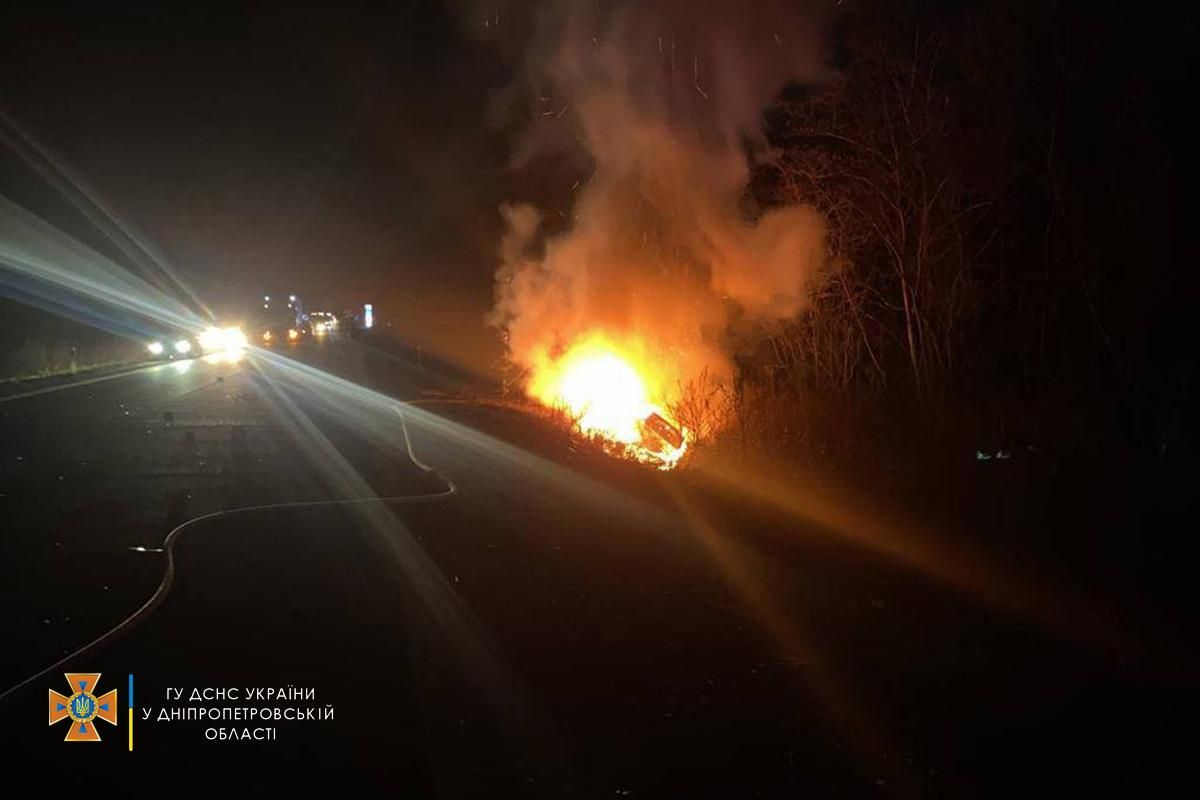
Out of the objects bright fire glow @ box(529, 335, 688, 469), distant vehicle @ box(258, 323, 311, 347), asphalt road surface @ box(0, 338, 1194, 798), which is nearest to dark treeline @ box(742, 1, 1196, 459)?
bright fire glow @ box(529, 335, 688, 469)

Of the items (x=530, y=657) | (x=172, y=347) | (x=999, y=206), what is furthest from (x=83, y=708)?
(x=172, y=347)

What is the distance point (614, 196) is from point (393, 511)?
8.43m

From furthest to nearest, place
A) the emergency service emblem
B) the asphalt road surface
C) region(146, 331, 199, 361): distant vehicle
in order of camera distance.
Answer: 1. region(146, 331, 199, 361): distant vehicle
2. the emergency service emblem
3. the asphalt road surface

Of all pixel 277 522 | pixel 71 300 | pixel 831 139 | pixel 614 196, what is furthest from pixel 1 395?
pixel 71 300

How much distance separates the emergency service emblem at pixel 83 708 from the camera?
14.9 feet

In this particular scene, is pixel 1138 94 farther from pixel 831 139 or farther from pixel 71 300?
pixel 71 300

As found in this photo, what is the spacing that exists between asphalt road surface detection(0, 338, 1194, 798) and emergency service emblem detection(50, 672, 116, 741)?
0.07 meters

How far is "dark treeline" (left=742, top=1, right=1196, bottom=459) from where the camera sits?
1119 centimetres

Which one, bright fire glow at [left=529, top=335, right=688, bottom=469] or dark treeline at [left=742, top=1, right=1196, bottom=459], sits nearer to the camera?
dark treeline at [left=742, top=1, right=1196, bottom=459]

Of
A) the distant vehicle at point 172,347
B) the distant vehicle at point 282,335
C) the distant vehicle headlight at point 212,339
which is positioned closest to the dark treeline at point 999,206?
the distant vehicle at point 172,347

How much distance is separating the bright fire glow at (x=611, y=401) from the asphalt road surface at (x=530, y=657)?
10.1ft

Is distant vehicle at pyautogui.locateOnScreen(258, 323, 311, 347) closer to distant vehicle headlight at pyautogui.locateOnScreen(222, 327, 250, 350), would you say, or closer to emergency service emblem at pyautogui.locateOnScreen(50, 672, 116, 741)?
distant vehicle headlight at pyautogui.locateOnScreen(222, 327, 250, 350)

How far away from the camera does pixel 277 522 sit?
8828mm

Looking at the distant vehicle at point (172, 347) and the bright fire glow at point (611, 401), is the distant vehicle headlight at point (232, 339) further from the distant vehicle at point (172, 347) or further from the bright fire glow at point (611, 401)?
the bright fire glow at point (611, 401)
